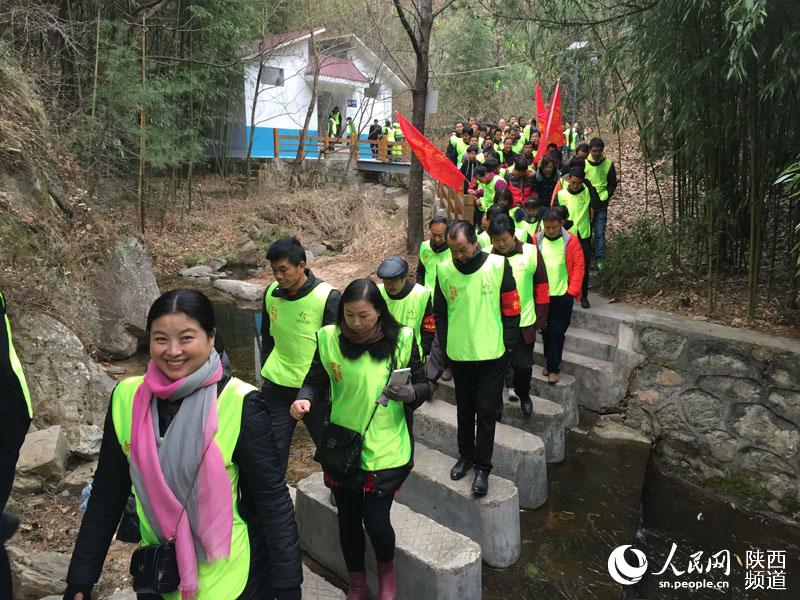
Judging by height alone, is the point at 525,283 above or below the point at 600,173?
below

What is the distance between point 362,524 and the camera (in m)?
2.71

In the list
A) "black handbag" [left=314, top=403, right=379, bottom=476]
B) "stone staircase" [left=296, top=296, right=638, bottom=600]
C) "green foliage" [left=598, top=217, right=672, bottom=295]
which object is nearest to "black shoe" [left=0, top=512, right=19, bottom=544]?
"black handbag" [left=314, top=403, right=379, bottom=476]

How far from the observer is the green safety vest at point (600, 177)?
6691mm

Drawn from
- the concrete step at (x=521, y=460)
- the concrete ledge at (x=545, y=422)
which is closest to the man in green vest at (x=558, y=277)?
the concrete ledge at (x=545, y=422)

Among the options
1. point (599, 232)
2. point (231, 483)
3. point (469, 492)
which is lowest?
point (469, 492)

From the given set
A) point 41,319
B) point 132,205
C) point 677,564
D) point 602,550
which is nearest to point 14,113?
point 41,319

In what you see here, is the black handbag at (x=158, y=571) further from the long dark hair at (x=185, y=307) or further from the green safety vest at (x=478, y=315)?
the green safety vest at (x=478, y=315)

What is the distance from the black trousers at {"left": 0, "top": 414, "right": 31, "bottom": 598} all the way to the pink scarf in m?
0.85

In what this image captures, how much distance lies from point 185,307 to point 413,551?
1.92 metres

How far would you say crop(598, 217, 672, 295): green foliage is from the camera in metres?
6.41

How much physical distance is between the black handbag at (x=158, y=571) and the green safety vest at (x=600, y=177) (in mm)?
6238

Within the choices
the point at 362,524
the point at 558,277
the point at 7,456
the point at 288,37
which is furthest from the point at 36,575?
the point at 288,37

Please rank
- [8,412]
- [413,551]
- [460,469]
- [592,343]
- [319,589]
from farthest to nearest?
[592,343]
[460,469]
[319,589]
[413,551]
[8,412]

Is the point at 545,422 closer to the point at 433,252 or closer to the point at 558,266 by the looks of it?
the point at 558,266
